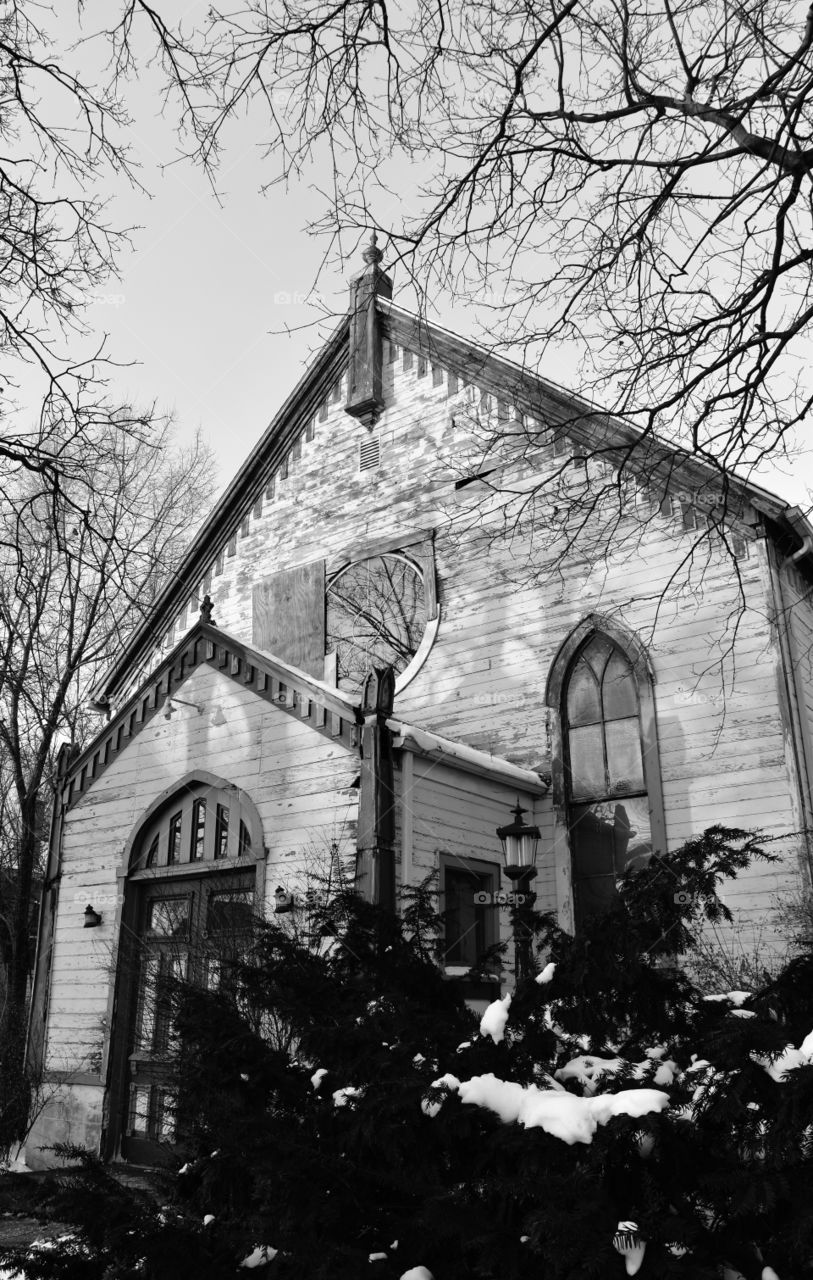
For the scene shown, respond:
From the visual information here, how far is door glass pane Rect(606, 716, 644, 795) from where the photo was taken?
12680mm

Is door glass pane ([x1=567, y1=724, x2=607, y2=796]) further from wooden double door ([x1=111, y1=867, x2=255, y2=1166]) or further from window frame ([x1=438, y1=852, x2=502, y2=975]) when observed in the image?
wooden double door ([x1=111, y1=867, x2=255, y2=1166])

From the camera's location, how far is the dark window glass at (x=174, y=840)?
39.9 ft

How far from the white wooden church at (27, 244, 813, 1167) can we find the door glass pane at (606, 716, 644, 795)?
0.03m

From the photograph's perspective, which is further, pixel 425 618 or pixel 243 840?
pixel 425 618

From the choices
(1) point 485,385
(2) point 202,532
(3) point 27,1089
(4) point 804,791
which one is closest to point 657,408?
(4) point 804,791

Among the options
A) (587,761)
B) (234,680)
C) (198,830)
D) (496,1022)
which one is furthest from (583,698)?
(496,1022)

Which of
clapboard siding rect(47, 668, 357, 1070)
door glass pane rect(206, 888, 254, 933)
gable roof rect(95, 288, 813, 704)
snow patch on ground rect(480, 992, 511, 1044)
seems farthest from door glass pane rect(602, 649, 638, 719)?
snow patch on ground rect(480, 992, 511, 1044)

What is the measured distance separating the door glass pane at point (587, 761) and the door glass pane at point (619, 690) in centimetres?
30

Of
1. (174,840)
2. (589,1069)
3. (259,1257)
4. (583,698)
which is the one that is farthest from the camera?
(583,698)

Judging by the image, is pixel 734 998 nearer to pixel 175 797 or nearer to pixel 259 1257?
pixel 259 1257

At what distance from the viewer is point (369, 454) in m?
16.6

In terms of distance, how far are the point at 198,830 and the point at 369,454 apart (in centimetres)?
697

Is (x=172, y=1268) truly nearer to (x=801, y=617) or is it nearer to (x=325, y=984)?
(x=325, y=984)

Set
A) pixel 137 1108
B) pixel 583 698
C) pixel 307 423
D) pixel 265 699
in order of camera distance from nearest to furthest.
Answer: pixel 265 699
pixel 137 1108
pixel 583 698
pixel 307 423
